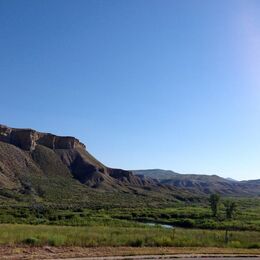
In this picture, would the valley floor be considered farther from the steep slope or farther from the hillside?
the steep slope

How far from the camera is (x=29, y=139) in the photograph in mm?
146500

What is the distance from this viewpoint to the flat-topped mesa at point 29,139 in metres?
146

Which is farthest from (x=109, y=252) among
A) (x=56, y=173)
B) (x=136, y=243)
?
(x=56, y=173)

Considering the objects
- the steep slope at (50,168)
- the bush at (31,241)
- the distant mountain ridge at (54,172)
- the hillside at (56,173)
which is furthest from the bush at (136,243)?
the steep slope at (50,168)

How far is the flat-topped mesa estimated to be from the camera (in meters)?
146

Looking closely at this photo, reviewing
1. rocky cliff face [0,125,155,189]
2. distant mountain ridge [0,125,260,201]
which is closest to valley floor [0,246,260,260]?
distant mountain ridge [0,125,260,201]

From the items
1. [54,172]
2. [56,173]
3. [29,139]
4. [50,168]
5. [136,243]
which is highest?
[29,139]

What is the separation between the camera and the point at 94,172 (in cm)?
14838

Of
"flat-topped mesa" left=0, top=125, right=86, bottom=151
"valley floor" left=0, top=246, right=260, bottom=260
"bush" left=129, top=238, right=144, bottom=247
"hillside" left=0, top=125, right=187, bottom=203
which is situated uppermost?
"flat-topped mesa" left=0, top=125, right=86, bottom=151

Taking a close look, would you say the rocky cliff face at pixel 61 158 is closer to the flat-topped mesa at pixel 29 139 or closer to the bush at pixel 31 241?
→ the flat-topped mesa at pixel 29 139

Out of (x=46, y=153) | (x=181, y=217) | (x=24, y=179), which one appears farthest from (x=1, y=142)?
(x=181, y=217)

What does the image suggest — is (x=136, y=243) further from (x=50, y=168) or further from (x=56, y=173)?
(x=50, y=168)

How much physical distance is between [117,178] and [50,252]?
13936 cm

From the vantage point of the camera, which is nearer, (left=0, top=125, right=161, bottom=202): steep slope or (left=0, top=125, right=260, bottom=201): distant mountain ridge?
(left=0, top=125, right=260, bottom=201): distant mountain ridge
